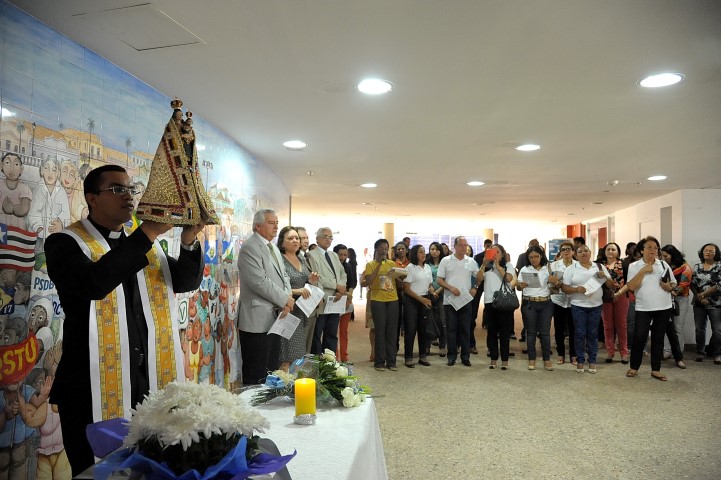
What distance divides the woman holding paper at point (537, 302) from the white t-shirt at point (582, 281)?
0.59 feet

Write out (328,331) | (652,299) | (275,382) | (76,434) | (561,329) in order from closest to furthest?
(76,434) → (275,382) → (652,299) → (328,331) → (561,329)

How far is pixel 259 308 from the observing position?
405 cm

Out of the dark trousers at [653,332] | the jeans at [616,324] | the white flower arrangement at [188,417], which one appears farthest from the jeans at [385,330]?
the white flower arrangement at [188,417]

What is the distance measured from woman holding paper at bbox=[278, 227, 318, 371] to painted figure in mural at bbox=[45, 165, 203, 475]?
2600 millimetres

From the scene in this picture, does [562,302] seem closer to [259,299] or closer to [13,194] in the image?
[259,299]

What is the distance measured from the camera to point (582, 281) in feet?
19.6

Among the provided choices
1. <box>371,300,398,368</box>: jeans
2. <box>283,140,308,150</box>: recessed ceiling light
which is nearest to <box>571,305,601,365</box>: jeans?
<box>371,300,398,368</box>: jeans

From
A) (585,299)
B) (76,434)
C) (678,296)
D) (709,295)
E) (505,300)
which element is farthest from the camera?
(678,296)

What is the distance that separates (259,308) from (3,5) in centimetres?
252

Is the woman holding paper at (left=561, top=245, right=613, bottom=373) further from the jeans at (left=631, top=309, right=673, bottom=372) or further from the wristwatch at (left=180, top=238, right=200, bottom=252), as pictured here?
the wristwatch at (left=180, top=238, right=200, bottom=252)

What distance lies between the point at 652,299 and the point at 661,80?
115 inches

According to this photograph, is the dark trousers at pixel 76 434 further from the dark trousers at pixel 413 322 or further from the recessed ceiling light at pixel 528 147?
the dark trousers at pixel 413 322

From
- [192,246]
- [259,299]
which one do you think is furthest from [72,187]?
[259,299]

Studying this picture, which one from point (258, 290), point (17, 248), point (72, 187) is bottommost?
point (258, 290)
